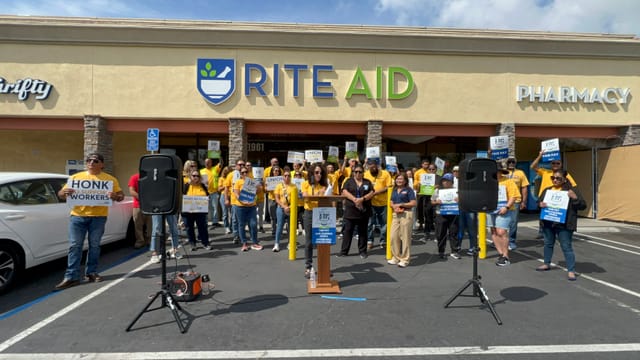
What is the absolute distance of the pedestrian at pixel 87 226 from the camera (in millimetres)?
5203

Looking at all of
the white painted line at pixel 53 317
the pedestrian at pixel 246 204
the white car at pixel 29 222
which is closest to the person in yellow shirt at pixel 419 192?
the pedestrian at pixel 246 204

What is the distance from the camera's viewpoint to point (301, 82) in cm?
1231

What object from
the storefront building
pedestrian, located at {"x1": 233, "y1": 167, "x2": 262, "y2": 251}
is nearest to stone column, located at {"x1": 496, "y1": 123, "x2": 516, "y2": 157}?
the storefront building

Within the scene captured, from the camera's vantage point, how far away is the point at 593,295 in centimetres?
502

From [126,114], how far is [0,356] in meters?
10.4

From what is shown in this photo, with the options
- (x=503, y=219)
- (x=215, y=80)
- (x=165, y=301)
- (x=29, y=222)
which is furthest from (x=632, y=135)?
(x=29, y=222)

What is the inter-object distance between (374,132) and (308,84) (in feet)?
9.51

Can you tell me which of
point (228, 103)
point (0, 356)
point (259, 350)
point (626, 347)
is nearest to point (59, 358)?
point (0, 356)

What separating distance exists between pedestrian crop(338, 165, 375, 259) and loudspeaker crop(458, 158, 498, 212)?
2.54m

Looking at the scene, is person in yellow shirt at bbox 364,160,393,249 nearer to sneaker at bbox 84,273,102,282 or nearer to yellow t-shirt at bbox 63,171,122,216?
yellow t-shirt at bbox 63,171,122,216

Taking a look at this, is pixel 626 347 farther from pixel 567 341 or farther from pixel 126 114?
pixel 126 114

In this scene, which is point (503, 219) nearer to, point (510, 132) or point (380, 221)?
point (380, 221)

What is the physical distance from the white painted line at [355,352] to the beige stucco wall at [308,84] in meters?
9.73

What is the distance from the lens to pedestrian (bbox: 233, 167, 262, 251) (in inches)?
300
